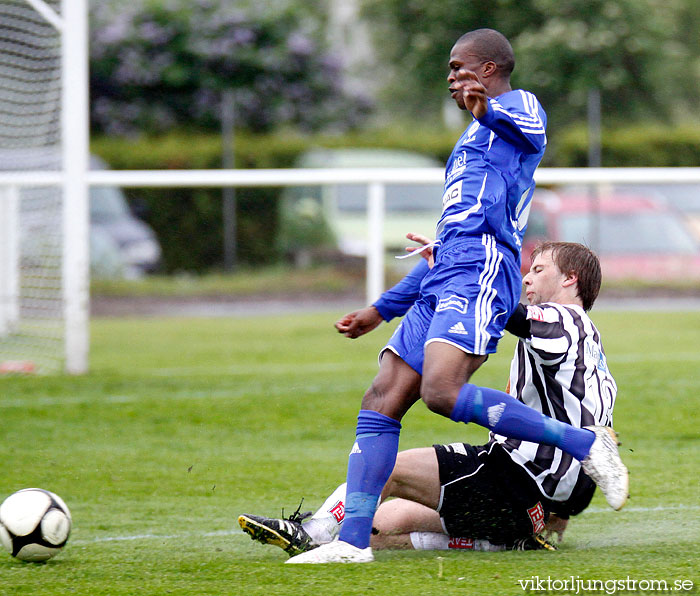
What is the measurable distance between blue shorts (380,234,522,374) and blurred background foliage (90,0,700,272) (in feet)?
55.4

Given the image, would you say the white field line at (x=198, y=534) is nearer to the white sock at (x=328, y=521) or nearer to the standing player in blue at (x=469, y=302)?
the white sock at (x=328, y=521)

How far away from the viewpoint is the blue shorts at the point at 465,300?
13.3 feet

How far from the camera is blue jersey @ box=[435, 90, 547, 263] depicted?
4191 mm

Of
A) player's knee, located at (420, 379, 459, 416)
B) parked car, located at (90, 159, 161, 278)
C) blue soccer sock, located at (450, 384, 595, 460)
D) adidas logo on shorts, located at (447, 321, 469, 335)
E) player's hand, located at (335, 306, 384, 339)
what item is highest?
adidas logo on shorts, located at (447, 321, 469, 335)

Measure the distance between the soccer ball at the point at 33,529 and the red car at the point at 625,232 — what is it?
485 inches

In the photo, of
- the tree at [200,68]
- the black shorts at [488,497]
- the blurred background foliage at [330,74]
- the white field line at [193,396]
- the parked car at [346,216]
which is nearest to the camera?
the black shorts at [488,497]

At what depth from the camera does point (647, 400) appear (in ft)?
26.9

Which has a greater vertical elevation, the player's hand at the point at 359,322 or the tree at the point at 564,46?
the tree at the point at 564,46

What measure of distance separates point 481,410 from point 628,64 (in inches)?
799

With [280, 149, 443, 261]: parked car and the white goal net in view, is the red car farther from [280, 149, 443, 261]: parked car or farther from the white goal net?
the white goal net

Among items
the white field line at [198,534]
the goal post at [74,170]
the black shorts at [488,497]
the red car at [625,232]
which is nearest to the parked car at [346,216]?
the red car at [625,232]

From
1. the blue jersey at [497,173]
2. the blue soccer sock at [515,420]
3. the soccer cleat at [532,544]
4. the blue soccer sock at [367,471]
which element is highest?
the blue jersey at [497,173]

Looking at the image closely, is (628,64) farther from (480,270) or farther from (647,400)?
(480,270)

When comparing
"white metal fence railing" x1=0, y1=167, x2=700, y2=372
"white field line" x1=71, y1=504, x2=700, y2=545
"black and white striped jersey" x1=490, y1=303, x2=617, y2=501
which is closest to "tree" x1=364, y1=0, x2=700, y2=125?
"white metal fence railing" x1=0, y1=167, x2=700, y2=372
